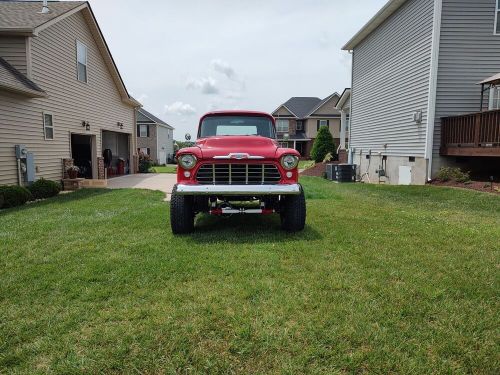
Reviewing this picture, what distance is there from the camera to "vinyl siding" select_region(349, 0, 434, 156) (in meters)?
11.7

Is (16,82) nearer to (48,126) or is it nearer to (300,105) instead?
(48,126)

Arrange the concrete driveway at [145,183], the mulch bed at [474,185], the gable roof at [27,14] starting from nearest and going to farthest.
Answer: the mulch bed at [474,185], the gable roof at [27,14], the concrete driveway at [145,183]

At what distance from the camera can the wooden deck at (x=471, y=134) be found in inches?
362

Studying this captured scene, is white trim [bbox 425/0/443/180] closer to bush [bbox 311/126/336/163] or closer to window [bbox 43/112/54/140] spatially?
window [bbox 43/112/54/140]

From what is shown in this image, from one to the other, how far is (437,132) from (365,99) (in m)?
6.71

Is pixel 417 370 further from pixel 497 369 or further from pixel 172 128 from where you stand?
pixel 172 128

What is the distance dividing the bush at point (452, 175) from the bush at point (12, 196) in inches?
465

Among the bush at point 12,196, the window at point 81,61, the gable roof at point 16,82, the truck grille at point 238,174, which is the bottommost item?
the bush at point 12,196

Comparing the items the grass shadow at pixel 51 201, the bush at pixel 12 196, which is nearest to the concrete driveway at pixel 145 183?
the grass shadow at pixel 51 201

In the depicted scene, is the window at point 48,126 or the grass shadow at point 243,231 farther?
the window at point 48,126

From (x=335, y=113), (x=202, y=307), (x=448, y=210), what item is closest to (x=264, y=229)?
(x=202, y=307)

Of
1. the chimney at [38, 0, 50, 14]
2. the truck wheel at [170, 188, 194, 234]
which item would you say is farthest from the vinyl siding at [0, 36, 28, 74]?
the truck wheel at [170, 188, 194, 234]

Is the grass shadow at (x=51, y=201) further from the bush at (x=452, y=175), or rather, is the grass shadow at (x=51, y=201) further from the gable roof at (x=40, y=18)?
the bush at (x=452, y=175)

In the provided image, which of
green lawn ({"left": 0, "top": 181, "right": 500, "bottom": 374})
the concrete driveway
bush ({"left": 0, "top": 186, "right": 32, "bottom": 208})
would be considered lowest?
green lawn ({"left": 0, "top": 181, "right": 500, "bottom": 374})
